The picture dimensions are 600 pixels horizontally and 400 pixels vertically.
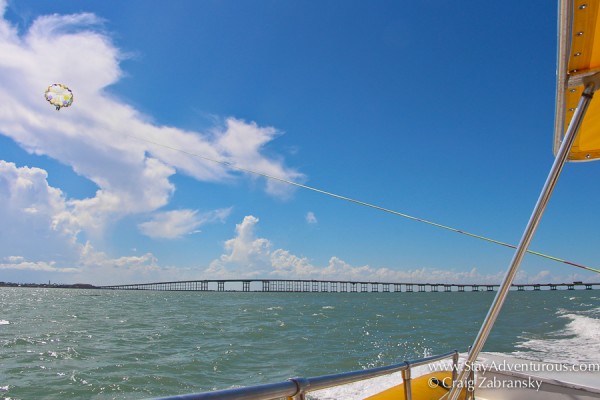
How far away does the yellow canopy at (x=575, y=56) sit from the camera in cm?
150

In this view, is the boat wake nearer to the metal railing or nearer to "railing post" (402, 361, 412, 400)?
"railing post" (402, 361, 412, 400)

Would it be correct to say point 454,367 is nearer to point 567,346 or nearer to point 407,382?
point 407,382

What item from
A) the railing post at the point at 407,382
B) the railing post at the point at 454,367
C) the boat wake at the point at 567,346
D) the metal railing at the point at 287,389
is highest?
the metal railing at the point at 287,389

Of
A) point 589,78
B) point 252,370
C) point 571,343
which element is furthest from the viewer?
point 571,343

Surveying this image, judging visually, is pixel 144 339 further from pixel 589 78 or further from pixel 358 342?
pixel 589 78

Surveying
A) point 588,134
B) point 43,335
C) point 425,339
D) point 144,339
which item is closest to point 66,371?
point 144,339

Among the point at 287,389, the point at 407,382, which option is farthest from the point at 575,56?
the point at 407,382

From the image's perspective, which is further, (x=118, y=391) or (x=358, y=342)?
(x=358, y=342)

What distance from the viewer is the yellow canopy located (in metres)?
1.50

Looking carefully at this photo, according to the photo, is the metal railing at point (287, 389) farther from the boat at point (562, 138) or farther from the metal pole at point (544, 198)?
the metal pole at point (544, 198)

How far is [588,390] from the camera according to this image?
4160mm

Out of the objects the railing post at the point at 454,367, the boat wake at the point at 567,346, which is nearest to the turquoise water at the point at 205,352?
the boat wake at the point at 567,346

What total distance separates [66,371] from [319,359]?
756 cm

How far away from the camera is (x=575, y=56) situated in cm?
172
